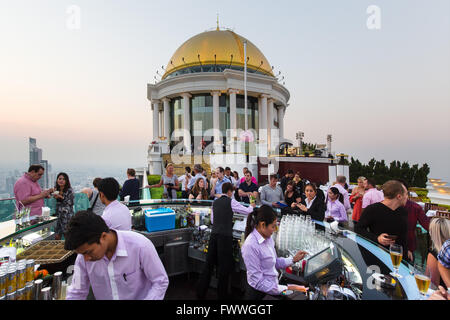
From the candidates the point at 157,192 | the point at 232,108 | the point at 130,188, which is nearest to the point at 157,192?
the point at 157,192

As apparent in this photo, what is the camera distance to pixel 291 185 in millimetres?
6051

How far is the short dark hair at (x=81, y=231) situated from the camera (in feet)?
4.33

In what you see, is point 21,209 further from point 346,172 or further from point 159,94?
point 159,94

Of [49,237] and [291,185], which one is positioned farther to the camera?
[291,185]

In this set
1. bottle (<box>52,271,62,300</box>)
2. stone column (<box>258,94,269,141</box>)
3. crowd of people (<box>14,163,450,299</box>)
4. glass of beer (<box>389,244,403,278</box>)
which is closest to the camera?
crowd of people (<box>14,163,450,299</box>)

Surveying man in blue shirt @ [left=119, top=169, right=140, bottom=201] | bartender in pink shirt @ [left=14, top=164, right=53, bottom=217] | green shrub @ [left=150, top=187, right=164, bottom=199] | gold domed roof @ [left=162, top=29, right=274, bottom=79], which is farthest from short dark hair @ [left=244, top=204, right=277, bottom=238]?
gold domed roof @ [left=162, top=29, right=274, bottom=79]

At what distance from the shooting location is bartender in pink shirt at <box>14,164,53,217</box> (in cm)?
420

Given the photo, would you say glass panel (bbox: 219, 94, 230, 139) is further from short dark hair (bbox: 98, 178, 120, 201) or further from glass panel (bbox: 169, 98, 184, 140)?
short dark hair (bbox: 98, 178, 120, 201)

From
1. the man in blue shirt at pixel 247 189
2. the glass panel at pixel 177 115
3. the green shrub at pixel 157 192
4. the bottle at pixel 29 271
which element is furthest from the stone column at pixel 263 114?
the bottle at pixel 29 271

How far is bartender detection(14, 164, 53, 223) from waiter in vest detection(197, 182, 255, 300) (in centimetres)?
373

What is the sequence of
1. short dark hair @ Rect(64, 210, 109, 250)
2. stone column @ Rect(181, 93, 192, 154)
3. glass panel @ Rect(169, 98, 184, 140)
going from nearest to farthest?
1. short dark hair @ Rect(64, 210, 109, 250)
2. stone column @ Rect(181, 93, 192, 154)
3. glass panel @ Rect(169, 98, 184, 140)

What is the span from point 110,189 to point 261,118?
26.1 meters

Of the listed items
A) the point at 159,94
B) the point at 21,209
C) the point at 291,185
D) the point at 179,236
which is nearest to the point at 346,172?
the point at 291,185
